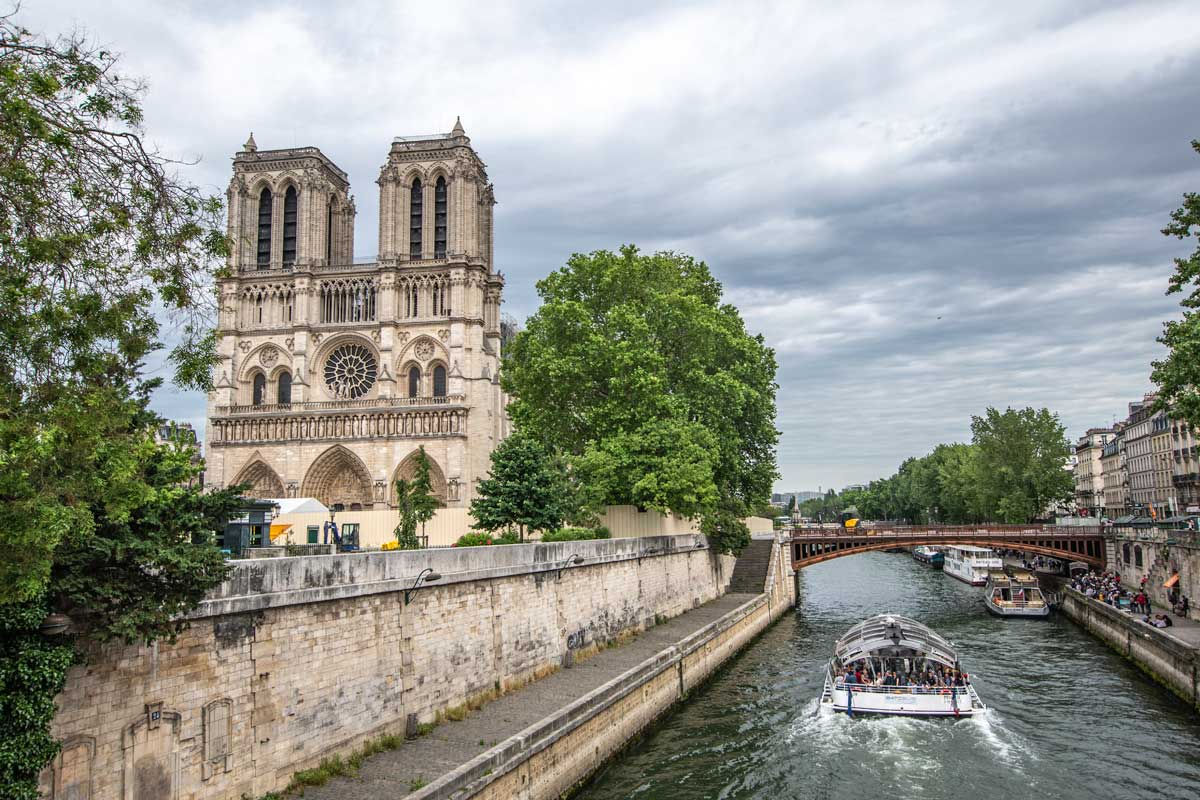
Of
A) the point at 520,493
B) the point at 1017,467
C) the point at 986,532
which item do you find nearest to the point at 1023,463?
A: the point at 1017,467

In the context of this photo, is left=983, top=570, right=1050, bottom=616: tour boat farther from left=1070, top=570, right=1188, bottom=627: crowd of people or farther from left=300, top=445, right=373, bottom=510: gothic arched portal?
left=300, top=445, right=373, bottom=510: gothic arched portal

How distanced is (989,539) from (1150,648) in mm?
20336

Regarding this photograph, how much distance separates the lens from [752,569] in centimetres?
4378

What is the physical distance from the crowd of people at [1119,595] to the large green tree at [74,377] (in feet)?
91.6

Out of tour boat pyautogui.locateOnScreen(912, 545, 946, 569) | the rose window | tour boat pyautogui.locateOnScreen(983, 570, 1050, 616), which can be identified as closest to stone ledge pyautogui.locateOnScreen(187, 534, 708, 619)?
tour boat pyautogui.locateOnScreen(983, 570, 1050, 616)

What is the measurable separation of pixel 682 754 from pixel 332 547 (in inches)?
508

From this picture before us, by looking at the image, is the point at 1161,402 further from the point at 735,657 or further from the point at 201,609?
the point at 201,609

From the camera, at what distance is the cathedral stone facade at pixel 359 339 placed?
55.8m

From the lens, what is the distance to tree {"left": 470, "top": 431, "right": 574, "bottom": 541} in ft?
87.5

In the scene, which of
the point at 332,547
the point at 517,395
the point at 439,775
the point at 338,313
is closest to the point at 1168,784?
the point at 439,775

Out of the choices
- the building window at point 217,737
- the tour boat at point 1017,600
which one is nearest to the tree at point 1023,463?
the tour boat at point 1017,600

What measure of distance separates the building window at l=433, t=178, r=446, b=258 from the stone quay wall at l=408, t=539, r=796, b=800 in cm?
3847

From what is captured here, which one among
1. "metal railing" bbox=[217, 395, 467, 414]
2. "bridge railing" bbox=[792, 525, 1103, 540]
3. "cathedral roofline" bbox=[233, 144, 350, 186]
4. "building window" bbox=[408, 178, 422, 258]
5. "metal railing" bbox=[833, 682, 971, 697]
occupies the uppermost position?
"cathedral roofline" bbox=[233, 144, 350, 186]

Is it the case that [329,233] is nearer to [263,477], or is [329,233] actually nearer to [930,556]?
[263,477]
